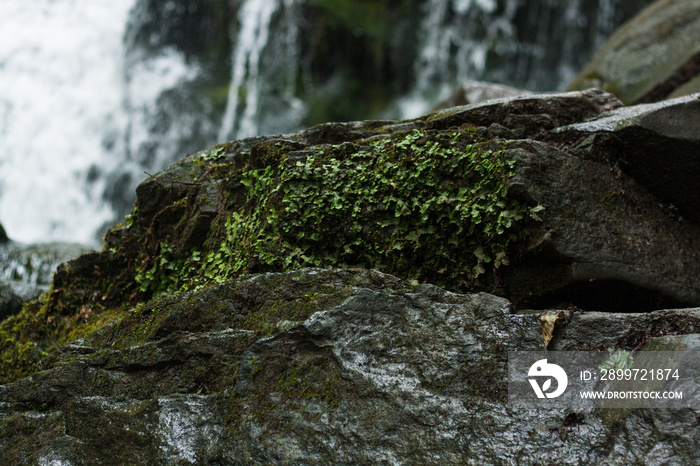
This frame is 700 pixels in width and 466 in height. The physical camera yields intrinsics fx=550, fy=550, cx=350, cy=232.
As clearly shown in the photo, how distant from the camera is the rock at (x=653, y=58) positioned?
8.02m

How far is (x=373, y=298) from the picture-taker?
347 centimetres

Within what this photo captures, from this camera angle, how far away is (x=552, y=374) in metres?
3.11

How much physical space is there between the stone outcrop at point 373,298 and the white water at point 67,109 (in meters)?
10.4

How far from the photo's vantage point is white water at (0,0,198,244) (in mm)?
15180

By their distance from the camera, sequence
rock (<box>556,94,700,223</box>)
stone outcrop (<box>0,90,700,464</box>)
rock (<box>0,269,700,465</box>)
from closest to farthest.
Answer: rock (<box>0,269,700,465</box>)
stone outcrop (<box>0,90,700,464</box>)
rock (<box>556,94,700,223</box>)

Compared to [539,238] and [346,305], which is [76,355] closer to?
[346,305]

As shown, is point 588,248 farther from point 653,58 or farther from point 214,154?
point 653,58

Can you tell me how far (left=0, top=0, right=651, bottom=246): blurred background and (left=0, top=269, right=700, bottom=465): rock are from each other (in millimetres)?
11554

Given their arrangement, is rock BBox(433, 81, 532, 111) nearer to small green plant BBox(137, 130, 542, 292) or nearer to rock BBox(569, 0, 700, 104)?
rock BBox(569, 0, 700, 104)

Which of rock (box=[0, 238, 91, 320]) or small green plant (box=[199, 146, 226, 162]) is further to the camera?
rock (box=[0, 238, 91, 320])

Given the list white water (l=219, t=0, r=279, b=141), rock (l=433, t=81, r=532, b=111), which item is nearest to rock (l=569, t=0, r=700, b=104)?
rock (l=433, t=81, r=532, b=111)

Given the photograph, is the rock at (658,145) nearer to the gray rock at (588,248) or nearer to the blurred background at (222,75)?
the gray rock at (588,248)

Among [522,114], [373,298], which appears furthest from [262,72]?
[373,298]

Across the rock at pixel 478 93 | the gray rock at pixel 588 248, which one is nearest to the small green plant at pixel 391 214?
the gray rock at pixel 588 248
